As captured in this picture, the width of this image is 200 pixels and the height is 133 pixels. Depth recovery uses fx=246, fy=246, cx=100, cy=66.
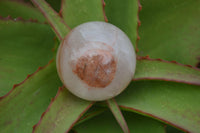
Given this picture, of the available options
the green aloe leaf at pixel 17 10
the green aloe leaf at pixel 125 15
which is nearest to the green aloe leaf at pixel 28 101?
the green aloe leaf at pixel 125 15

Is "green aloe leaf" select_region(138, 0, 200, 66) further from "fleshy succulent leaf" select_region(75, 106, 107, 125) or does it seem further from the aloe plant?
"fleshy succulent leaf" select_region(75, 106, 107, 125)

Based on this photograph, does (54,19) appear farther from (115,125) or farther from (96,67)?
(115,125)

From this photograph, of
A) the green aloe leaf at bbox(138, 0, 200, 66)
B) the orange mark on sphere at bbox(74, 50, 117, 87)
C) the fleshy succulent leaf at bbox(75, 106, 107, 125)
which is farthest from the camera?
the green aloe leaf at bbox(138, 0, 200, 66)

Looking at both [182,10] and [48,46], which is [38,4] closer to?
[48,46]

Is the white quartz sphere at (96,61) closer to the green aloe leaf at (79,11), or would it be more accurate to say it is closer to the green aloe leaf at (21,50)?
the green aloe leaf at (79,11)

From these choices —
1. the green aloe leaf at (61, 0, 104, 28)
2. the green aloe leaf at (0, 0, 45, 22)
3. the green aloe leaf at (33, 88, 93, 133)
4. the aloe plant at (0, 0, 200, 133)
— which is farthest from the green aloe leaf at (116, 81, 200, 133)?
the green aloe leaf at (0, 0, 45, 22)

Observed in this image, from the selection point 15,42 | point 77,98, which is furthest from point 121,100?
point 15,42

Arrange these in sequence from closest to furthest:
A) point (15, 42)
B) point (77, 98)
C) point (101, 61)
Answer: point (101, 61), point (77, 98), point (15, 42)
